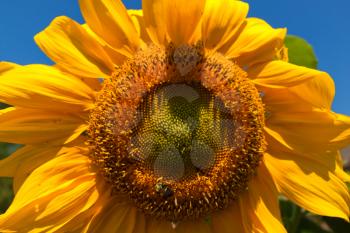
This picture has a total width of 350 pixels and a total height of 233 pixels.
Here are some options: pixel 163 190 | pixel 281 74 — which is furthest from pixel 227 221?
pixel 281 74

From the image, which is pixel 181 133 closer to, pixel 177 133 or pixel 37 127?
pixel 177 133

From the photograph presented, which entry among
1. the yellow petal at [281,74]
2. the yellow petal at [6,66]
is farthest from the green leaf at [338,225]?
the yellow petal at [6,66]

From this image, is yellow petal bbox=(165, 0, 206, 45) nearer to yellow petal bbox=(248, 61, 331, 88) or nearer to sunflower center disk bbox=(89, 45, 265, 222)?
sunflower center disk bbox=(89, 45, 265, 222)

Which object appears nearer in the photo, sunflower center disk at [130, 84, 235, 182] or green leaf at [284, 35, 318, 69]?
sunflower center disk at [130, 84, 235, 182]

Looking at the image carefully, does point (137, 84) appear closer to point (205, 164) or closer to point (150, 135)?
point (150, 135)

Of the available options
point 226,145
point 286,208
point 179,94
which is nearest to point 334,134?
point 226,145

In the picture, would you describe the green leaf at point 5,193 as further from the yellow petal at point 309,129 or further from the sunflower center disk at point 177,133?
the yellow petal at point 309,129

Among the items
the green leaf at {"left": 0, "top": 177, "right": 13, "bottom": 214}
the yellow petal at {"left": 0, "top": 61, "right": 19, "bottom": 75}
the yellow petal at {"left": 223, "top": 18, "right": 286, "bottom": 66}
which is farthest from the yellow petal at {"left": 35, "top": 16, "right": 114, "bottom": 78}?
the green leaf at {"left": 0, "top": 177, "right": 13, "bottom": 214}
